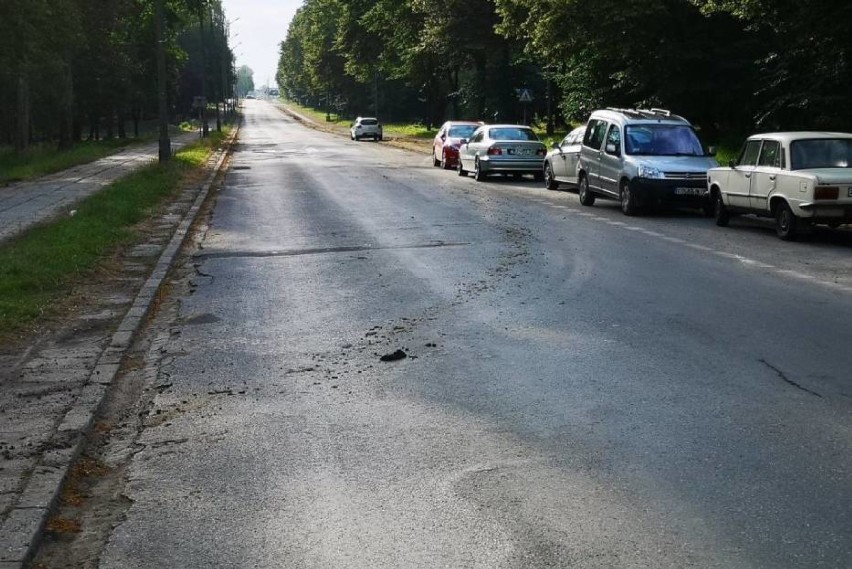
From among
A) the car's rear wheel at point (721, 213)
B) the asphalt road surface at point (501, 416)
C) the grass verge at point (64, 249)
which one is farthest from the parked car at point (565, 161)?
the asphalt road surface at point (501, 416)

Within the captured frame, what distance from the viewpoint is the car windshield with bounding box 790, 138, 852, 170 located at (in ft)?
52.4

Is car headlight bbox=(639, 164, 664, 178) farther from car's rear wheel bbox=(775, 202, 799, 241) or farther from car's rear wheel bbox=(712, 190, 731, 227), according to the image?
car's rear wheel bbox=(775, 202, 799, 241)

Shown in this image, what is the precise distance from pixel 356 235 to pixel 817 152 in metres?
6.75

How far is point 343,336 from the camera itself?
896 centimetres

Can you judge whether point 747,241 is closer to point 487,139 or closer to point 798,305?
point 798,305

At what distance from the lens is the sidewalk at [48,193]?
19531 mm

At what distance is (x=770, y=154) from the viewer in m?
16.6

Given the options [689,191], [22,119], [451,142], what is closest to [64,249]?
[689,191]

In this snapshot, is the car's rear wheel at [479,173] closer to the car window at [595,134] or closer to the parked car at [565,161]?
the parked car at [565,161]

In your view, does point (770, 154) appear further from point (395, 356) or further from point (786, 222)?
point (395, 356)

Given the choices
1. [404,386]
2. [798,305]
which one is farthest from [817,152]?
[404,386]

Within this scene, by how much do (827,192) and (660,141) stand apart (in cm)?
607

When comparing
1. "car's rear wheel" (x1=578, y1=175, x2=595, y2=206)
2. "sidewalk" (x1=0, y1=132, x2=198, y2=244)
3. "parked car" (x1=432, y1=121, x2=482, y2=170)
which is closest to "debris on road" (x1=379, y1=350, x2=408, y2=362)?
"sidewalk" (x1=0, y1=132, x2=198, y2=244)

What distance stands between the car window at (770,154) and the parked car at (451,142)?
19.2 m
